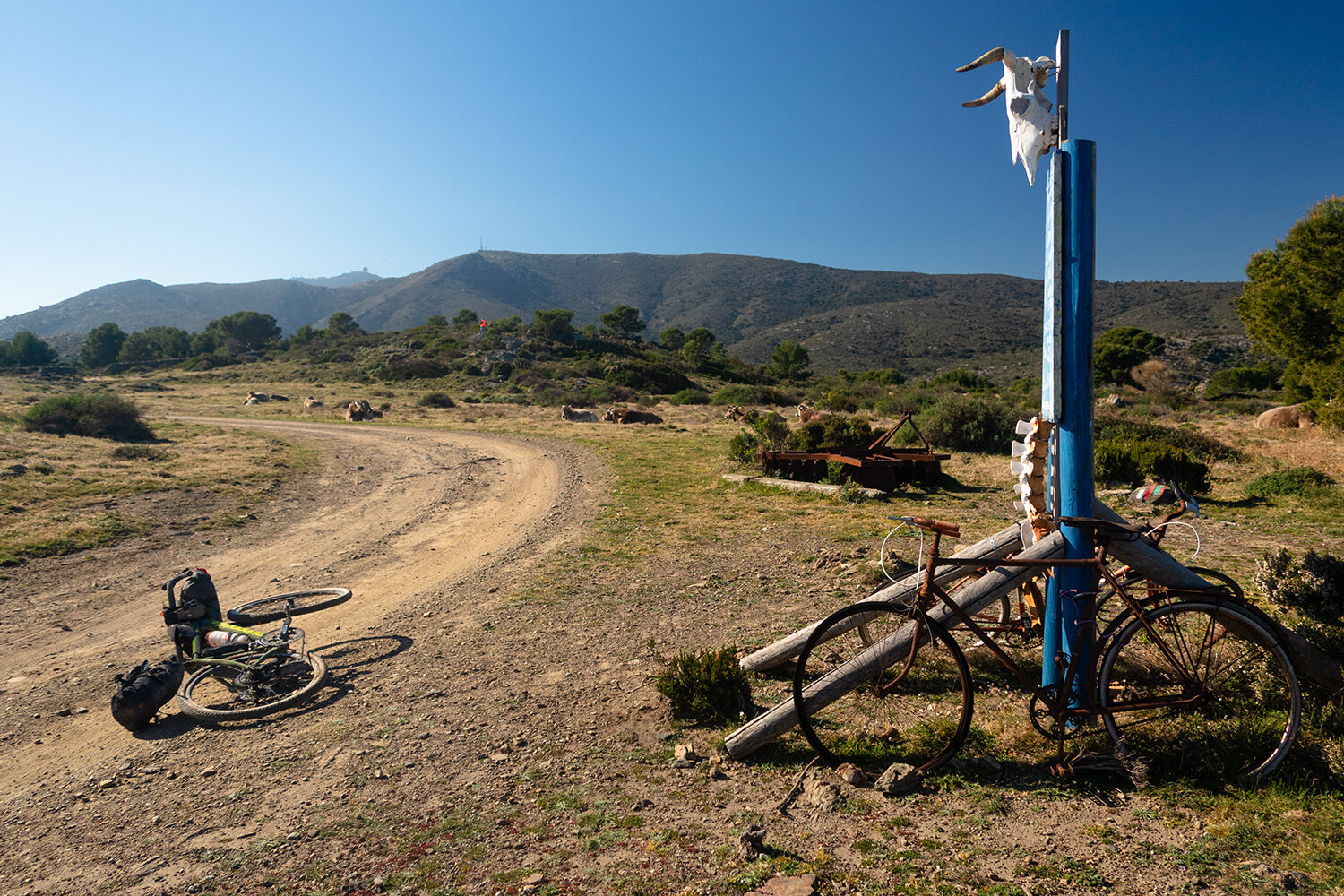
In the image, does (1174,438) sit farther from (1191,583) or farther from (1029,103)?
(1029,103)

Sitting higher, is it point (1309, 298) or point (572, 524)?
point (1309, 298)

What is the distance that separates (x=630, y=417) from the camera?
2777 cm

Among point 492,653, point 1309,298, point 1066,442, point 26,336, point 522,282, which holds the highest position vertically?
point 522,282

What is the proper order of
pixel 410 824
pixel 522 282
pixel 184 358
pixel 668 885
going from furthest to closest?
pixel 522 282 → pixel 184 358 → pixel 410 824 → pixel 668 885

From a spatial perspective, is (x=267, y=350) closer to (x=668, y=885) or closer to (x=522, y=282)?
(x=668, y=885)

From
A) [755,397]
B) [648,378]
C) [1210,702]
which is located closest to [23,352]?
[648,378]

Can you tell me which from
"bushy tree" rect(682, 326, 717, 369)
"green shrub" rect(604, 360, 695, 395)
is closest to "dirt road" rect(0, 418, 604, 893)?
"green shrub" rect(604, 360, 695, 395)

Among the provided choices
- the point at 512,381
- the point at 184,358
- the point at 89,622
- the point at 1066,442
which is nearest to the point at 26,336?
the point at 184,358

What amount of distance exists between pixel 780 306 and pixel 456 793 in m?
122

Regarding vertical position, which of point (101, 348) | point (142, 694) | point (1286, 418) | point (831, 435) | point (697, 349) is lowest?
point (142, 694)

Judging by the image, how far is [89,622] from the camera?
23.7 feet

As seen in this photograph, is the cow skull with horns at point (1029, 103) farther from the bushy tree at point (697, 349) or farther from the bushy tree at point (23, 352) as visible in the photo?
the bushy tree at point (23, 352)

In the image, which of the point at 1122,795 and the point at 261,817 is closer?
the point at 1122,795

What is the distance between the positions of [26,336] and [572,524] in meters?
71.2
